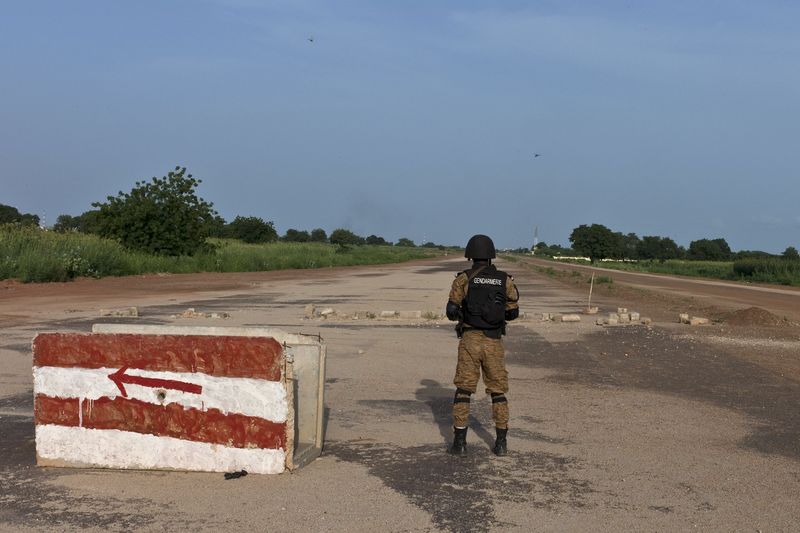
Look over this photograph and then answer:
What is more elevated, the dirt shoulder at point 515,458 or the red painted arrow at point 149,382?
the red painted arrow at point 149,382

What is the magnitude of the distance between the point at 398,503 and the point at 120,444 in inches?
91.0

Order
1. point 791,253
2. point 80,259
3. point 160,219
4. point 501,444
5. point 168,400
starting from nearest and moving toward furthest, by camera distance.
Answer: point 168,400 → point 501,444 → point 80,259 → point 160,219 → point 791,253

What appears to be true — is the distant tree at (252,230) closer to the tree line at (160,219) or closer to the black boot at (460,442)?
the tree line at (160,219)

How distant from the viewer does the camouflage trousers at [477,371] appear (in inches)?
272

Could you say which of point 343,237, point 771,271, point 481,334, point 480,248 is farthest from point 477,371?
point 343,237

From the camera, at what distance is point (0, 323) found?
1730cm

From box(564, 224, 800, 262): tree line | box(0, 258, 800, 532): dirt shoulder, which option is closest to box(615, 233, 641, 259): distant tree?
box(564, 224, 800, 262): tree line

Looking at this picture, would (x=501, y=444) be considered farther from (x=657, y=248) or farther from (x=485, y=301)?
(x=657, y=248)

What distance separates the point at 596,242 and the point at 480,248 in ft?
539

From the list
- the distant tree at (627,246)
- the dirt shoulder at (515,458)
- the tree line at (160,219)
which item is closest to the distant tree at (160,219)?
the tree line at (160,219)

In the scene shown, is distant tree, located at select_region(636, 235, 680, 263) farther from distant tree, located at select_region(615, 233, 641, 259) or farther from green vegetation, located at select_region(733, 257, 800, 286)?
green vegetation, located at select_region(733, 257, 800, 286)

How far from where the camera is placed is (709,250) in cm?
16450

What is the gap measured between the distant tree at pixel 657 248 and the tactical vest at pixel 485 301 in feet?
560

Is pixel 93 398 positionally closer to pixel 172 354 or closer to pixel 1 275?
pixel 172 354
